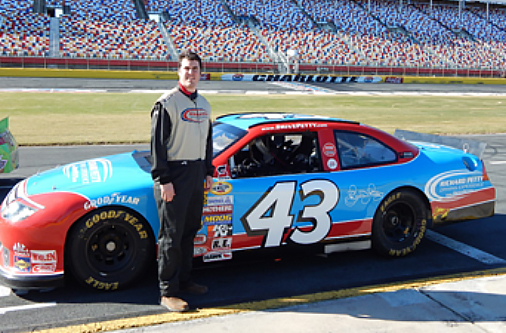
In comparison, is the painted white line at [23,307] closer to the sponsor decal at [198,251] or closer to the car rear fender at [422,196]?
the sponsor decal at [198,251]

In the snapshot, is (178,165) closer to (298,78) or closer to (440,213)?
(440,213)

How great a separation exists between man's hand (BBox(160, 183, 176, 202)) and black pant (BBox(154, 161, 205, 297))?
0.07 m

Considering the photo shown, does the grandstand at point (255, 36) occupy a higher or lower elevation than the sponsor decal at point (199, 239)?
higher

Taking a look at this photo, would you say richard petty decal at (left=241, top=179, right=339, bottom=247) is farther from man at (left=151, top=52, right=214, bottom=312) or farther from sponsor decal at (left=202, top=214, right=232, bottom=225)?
man at (left=151, top=52, right=214, bottom=312)

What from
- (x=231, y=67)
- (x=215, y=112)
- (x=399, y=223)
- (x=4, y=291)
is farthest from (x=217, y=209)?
(x=231, y=67)

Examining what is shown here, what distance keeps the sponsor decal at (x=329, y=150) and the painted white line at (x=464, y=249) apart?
1.91m

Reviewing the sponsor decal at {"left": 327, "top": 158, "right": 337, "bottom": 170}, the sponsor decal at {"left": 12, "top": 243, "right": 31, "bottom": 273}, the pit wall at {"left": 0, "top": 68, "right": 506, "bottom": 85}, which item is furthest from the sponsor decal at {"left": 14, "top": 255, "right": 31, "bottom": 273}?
the pit wall at {"left": 0, "top": 68, "right": 506, "bottom": 85}

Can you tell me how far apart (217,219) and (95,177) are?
111 cm

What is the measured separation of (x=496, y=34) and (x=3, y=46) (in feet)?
173

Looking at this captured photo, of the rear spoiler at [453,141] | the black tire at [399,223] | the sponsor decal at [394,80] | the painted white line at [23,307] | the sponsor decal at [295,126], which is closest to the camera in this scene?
the painted white line at [23,307]

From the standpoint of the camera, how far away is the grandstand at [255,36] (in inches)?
1554

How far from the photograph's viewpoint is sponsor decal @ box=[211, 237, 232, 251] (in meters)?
4.20

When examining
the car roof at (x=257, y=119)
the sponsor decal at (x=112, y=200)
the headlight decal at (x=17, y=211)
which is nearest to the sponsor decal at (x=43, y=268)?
the headlight decal at (x=17, y=211)

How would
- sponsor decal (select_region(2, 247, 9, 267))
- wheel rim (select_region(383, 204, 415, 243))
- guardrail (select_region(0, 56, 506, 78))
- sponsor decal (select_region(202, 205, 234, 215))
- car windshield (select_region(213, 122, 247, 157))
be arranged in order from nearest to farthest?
sponsor decal (select_region(2, 247, 9, 267)) < sponsor decal (select_region(202, 205, 234, 215)) < car windshield (select_region(213, 122, 247, 157)) < wheel rim (select_region(383, 204, 415, 243)) < guardrail (select_region(0, 56, 506, 78))
